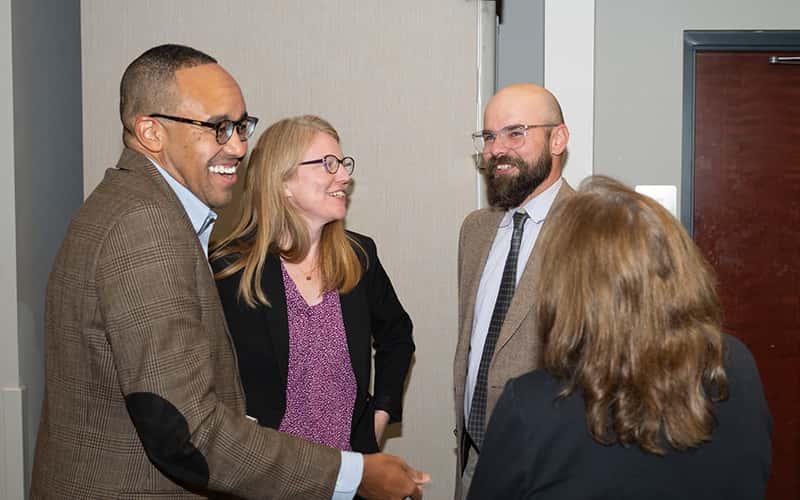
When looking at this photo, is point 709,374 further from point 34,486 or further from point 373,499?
point 34,486

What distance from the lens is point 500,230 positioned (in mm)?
2424

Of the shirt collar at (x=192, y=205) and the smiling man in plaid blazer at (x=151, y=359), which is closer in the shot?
the smiling man in plaid blazer at (x=151, y=359)

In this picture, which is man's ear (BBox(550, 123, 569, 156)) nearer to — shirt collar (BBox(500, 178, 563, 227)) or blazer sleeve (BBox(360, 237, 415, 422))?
shirt collar (BBox(500, 178, 563, 227))

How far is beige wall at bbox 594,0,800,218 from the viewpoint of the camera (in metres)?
2.99

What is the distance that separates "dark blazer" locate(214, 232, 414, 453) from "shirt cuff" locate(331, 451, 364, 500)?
1.82ft

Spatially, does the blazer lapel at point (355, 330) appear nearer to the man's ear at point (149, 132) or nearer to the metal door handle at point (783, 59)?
the man's ear at point (149, 132)

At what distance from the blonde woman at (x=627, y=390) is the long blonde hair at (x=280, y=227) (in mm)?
1116

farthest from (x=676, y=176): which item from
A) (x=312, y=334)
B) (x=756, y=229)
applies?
(x=312, y=334)

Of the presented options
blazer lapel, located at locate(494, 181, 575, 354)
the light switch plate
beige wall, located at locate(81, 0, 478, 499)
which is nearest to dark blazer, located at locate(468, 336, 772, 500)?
blazer lapel, located at locate(494, 181, 575, 354)

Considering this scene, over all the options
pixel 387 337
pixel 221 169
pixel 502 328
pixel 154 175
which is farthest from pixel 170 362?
pixel 387 337

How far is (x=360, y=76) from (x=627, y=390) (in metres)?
1.96

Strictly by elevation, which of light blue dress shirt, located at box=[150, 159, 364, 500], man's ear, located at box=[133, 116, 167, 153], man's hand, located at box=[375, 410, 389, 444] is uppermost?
man's ear, located at box=[133, 116, 167, 153]

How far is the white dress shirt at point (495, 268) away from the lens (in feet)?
7.39

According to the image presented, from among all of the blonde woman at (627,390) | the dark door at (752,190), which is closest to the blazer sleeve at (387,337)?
the blonde woman at (627,390)
